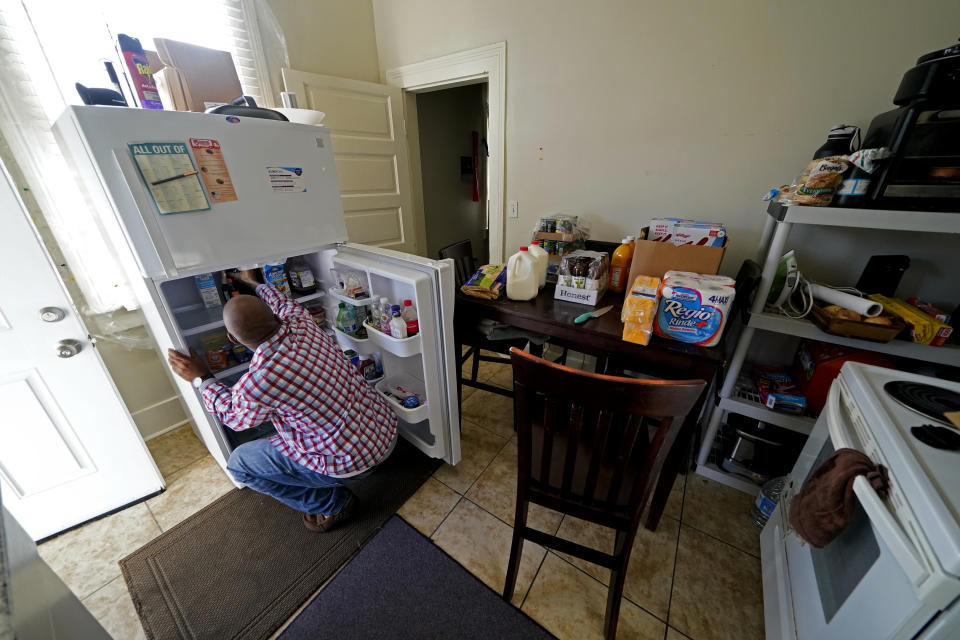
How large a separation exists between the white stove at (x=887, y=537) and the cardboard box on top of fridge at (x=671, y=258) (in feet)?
1.55

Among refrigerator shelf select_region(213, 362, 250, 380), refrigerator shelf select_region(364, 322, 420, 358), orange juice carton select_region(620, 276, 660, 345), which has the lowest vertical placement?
refrigerator shelf select_region(213, 362, 250, 380)

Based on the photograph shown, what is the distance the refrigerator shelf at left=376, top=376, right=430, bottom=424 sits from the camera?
4.64 feet

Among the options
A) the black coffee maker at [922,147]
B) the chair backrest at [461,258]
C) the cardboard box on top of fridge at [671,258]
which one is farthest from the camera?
the chair backrest at [461,258]

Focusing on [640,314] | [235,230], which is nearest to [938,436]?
[640,314]

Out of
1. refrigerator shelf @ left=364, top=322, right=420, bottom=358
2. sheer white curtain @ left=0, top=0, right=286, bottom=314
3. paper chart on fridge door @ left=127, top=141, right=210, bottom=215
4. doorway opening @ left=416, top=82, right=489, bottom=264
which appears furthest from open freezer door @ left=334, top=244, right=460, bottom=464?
doorway opening @ left=416, top=82, right=489, bottom=264

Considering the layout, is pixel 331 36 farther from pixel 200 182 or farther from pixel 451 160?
pixel 200 182

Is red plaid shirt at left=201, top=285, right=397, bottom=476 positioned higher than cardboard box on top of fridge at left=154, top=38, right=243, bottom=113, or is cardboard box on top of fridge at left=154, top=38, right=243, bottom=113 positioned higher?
cardboard box on top of fridge at left=154, top=38, right=243, bottom=113

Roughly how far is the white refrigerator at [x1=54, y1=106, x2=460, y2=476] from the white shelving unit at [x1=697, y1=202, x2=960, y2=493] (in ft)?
3.65

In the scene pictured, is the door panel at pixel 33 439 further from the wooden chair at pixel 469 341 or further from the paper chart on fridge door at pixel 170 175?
the wooden chair at pixel 469 341

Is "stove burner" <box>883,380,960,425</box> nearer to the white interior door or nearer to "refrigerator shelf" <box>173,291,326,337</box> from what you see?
"refrigerator shelf" <box>173,291,326,337</box>

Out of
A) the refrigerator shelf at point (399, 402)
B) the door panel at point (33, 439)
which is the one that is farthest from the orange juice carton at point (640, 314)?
the door panel at point (33, 439)

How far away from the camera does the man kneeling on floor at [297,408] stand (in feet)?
3.12

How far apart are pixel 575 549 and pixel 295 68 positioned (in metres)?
2.87

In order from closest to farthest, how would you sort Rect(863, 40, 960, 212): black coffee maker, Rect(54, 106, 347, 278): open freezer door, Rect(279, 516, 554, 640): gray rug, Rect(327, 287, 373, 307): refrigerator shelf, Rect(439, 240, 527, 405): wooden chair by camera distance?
Rect(863, 40, 960, 212): black coffee maker, Rect(54, 106, 347, 278): open freezer door, Rect(279, 516, 554, 640): gray rug, Rect(327, 287, 373, 307): refrigerator shelf, Rect(439, 240, 527, 405): wooden chair
